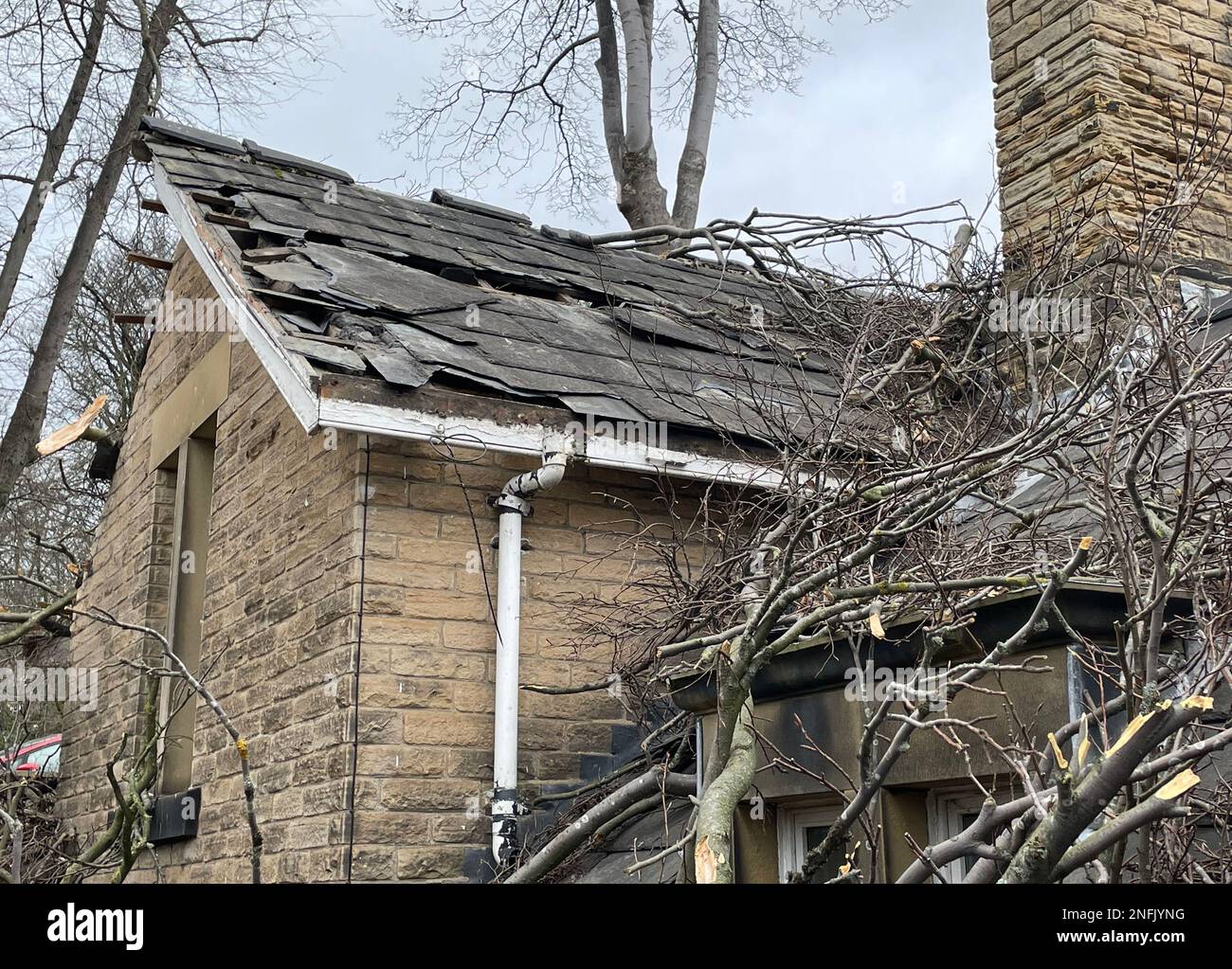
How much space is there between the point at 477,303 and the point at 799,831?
3.33 meters

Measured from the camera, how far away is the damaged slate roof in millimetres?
5758

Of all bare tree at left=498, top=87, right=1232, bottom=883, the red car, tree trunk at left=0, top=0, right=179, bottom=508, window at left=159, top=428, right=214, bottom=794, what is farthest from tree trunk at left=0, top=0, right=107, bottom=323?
bare tree at left=498, top=87, right=1232, bottom=883

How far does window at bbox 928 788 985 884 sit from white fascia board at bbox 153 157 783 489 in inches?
52.6

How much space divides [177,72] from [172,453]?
5.20 m

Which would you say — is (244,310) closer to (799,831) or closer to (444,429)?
(444,429)

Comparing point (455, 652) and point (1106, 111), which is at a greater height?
point (1106, 111)

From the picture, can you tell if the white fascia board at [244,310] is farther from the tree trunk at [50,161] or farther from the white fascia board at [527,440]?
the tree trunk at [50,161]

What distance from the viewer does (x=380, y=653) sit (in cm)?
552

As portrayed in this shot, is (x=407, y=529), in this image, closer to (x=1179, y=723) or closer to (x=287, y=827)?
(x=287, y=827)

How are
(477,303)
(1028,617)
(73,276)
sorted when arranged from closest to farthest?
(1028,617) < (477,303) < (73,276)

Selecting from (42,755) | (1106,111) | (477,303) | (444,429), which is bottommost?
(42,755)

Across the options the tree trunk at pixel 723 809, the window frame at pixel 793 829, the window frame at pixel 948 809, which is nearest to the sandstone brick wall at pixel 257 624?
the window frame at pixel 793 829

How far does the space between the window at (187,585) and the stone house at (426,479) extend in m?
0.02

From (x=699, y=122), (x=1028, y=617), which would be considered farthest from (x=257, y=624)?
(x=699, y=122)
